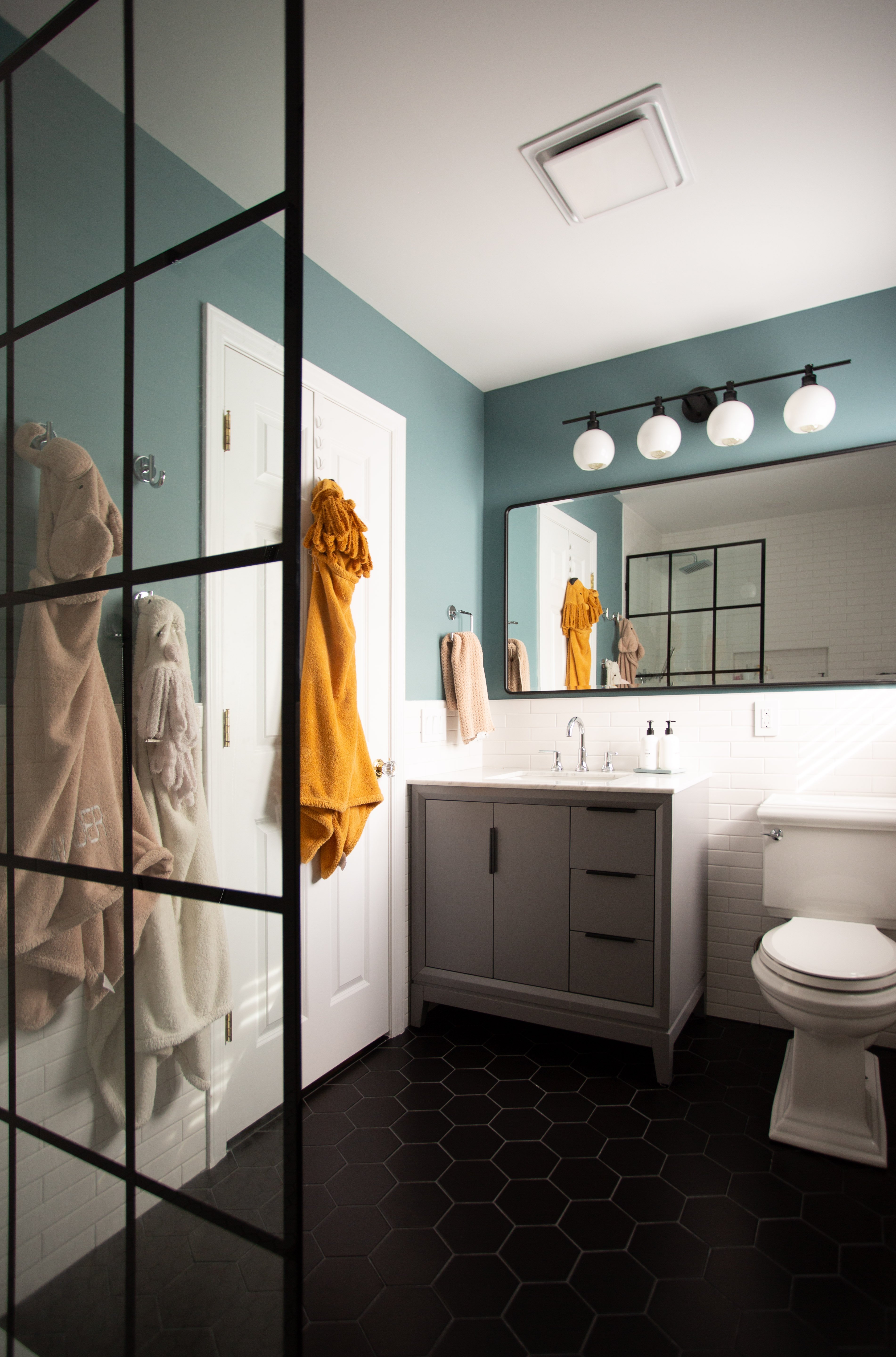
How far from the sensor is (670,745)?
105 inches

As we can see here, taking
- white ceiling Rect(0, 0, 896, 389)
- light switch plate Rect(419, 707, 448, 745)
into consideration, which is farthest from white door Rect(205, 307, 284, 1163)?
light switch plate Rect(419, 707, 448, 745)

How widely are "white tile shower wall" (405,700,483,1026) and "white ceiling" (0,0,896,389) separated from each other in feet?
4.75

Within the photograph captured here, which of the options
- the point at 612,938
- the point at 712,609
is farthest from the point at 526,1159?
the point at 712,609

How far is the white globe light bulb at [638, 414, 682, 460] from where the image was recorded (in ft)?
8.84

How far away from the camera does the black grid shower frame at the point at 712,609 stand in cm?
261

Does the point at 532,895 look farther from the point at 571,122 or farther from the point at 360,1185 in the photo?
the point at 571,122

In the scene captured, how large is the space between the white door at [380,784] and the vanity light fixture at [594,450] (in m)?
0.71

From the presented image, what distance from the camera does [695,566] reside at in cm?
273

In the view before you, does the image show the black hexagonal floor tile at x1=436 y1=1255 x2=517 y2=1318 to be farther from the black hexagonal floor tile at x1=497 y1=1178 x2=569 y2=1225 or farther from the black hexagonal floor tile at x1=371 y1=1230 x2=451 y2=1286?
the black hexagonal floor tile at x1=497 y1=1178 x2=569 y2=1225

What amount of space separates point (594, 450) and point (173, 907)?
2416 mm

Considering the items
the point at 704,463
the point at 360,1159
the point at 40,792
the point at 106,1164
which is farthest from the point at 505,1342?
the point at 704,463

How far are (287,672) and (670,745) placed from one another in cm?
207

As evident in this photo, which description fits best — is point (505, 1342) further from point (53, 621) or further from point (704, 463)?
point (704, 463)

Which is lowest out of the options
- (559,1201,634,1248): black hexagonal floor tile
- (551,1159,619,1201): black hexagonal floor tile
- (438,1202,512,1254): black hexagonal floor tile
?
(551,1159,619,1201): black hexagonal floor tile
